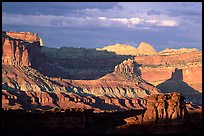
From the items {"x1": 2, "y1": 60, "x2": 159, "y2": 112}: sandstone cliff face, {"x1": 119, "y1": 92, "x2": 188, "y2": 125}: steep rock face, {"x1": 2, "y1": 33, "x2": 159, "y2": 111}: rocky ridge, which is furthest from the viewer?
{"x1": 2, "y1": 33, "x2": 159, "y2": 111}: rocky ridge

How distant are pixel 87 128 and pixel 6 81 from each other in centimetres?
12966

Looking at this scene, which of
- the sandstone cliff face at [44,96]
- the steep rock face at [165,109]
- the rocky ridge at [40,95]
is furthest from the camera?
the rocky ridge at [40,95]

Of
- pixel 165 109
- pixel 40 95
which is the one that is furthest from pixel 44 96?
pixel 165 109

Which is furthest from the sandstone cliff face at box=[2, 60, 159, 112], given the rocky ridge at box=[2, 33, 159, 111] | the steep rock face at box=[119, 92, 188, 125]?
the steep rock face at box=[119, 92, 188, 125]

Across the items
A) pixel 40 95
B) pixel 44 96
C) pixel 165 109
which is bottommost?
pixel 165 109

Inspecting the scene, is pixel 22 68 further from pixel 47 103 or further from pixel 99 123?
pixel 99 123

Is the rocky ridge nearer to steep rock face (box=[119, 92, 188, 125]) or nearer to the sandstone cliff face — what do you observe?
the sandstone cliff face

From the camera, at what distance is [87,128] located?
178 feet

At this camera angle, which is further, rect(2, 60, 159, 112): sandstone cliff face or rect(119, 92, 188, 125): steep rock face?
rect(2, 60, 159, 112): sandstone cliff face

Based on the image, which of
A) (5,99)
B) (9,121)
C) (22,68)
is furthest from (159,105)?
(22,68)

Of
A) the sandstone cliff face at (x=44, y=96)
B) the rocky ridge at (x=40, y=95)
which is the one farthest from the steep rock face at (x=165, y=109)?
the rocky ridge at (x=40, y=95)

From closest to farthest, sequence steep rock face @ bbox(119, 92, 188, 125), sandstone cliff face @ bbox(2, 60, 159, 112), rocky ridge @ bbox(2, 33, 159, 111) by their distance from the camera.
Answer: steep rock face @ bbox(119, 92, 188, 125) < sandstone cliff face @ bbox(2, 60, 159, 112) < rocky ridge @ bbox(2, 33, 159, 111)

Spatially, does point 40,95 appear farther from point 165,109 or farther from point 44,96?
point 165,109

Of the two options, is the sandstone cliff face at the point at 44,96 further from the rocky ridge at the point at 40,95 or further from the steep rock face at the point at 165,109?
the steep rock face at the point at 165,109
